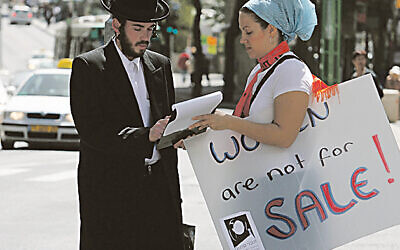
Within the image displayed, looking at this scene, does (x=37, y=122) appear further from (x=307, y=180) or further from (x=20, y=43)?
(x=20, y=43)

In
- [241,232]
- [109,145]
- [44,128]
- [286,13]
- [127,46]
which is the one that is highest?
[286,13]

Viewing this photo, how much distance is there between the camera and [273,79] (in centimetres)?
375

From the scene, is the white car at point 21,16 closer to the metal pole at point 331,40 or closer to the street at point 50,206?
the metal pole at point 331,40

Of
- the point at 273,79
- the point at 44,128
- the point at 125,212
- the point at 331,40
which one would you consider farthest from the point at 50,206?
the point at 331,40

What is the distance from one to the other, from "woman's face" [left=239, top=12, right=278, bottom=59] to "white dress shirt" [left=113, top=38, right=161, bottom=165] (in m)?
0.56

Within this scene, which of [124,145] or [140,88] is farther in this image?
[140,88]

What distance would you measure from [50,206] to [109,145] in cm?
616

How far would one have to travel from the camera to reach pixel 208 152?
3812mm

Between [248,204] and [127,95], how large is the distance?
0.74m

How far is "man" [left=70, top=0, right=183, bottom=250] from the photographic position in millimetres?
3957

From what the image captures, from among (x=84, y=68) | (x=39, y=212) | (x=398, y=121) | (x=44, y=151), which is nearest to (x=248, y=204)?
(x=84, y=68)

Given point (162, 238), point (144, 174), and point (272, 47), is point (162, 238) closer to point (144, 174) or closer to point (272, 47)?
point (144, 174)

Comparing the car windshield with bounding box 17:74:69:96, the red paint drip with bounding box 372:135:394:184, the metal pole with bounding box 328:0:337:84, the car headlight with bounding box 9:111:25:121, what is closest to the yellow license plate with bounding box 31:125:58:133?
the car headlight with bounding box 9:111:25:121

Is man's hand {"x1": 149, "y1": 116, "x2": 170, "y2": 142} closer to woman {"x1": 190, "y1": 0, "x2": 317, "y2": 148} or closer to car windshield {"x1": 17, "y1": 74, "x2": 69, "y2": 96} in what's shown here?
woman {"x1": 190, "y1": 0, "x2": 317, "y2": 148}
